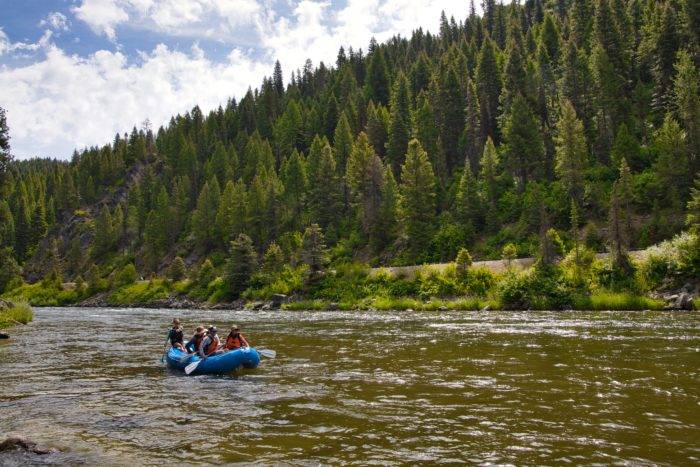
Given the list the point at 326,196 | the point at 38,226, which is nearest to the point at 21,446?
the point at 326,196

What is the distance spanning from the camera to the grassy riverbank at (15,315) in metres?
36.4

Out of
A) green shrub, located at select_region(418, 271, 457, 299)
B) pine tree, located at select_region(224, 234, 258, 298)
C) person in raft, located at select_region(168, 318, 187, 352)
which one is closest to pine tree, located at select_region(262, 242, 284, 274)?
pine tree, located at select_region(224, 234, 258, 298)

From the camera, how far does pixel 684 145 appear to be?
53.2m

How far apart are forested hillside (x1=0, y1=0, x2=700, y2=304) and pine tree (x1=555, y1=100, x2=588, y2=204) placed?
16 cm

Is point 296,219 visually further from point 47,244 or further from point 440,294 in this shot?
point 47,244

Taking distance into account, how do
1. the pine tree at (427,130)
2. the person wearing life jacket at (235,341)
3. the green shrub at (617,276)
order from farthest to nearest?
the pine tree at (427,130) → the green shrub at (617,276) → the person wearing life jacket at (235,341)

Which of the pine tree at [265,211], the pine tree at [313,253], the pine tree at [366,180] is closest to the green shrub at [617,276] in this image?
the pine tree at [313,253]

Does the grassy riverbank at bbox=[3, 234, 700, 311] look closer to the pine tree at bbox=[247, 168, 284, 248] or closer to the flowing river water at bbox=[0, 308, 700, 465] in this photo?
the flowing river water at bbox=[0, 308, 700, 465]

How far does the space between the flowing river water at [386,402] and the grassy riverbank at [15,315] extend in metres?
14.2

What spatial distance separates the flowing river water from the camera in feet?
30.5

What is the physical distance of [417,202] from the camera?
215 feet

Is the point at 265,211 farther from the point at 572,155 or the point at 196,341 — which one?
the point at 196,341

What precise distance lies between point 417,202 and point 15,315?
44292 mm

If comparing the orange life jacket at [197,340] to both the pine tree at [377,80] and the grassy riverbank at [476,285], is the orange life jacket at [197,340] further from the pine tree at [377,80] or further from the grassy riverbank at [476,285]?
the pine tree at [377,80]
